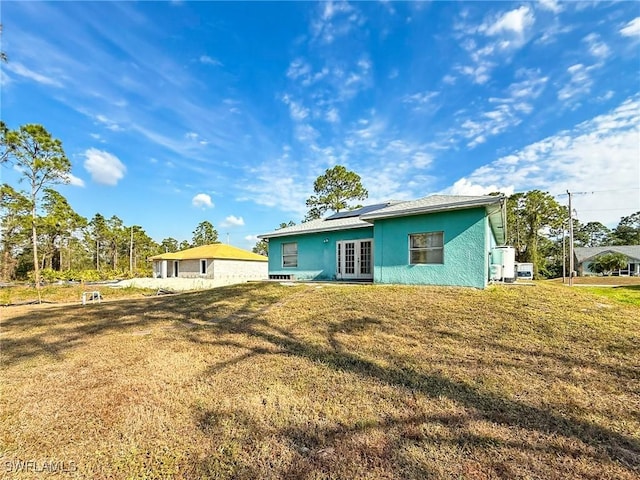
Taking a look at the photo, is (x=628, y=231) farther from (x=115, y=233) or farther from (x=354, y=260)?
(x=115, y=233)

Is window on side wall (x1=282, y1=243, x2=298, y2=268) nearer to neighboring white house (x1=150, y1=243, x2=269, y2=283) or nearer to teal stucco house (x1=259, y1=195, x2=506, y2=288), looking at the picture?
teal stucco house (x1=259, y1=195, x2=506, y2=288)

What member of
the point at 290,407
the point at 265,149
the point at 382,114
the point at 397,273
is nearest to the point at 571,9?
the point at 382,114

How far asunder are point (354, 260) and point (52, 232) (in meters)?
34.3

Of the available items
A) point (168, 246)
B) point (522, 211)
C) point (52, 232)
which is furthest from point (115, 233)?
point (522, 211)

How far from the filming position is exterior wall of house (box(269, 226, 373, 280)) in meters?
13.4

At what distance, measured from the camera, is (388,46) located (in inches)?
408

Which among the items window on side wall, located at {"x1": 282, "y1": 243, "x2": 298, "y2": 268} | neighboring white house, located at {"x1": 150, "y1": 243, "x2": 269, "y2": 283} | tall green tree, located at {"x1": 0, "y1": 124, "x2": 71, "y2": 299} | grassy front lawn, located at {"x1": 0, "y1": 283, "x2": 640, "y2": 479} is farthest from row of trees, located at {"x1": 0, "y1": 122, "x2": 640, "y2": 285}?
grassy front lawn, located at {"x1": 0, "y1": 283, "x2": 640, "y2": 479}

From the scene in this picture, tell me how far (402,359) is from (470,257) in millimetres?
6088

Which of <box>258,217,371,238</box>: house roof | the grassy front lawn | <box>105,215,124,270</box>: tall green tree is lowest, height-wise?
the grassy front lawn

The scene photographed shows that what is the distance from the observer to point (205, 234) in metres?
52.6

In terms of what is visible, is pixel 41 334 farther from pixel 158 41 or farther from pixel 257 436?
pixel 158 41

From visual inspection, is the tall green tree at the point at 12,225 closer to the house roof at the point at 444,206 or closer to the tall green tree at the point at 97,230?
the tall green tree at the point at 97,230

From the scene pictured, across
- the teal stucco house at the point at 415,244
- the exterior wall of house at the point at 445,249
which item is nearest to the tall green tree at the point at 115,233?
the teal stucco house at the point at 415,244

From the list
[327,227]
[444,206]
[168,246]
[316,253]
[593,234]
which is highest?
[593,234]
